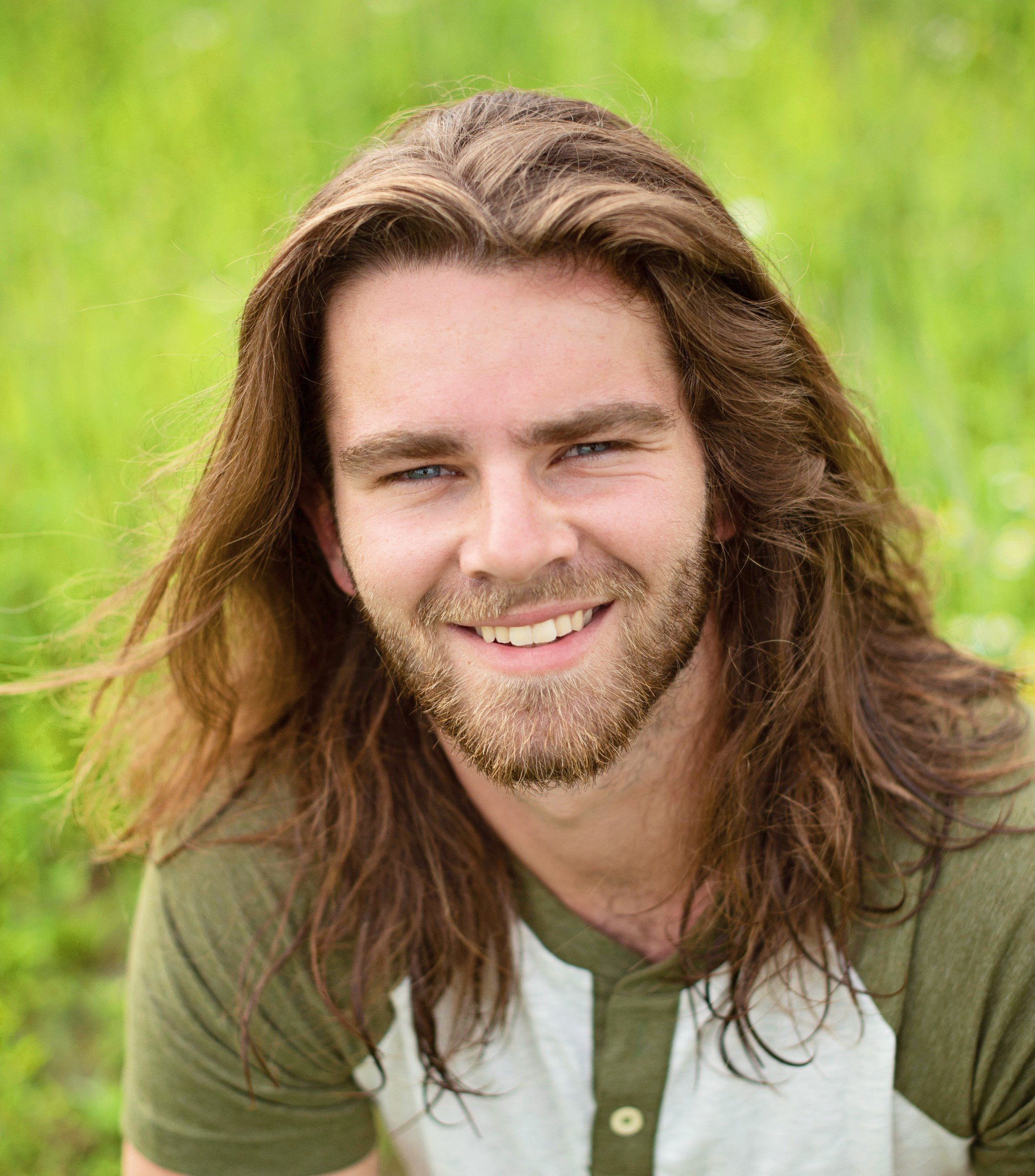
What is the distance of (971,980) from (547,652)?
0.84 metres

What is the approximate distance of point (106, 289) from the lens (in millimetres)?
4176

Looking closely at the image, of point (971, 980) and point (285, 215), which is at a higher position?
point (285, 215)

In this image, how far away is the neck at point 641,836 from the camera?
1.91 metres

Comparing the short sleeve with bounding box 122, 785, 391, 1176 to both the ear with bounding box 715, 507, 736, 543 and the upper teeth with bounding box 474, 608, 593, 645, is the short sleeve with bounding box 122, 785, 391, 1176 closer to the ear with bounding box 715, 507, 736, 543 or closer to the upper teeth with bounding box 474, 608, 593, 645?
the upper teeth with bounding box 474, 608, 593, 645

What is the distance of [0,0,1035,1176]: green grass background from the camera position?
299cm

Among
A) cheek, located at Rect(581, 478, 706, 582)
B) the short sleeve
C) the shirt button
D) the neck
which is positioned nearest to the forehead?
cheek, located at Rect(581, 478, 706, 582)

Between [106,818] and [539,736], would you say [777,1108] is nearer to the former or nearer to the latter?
[539,736]

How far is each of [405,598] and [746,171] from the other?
3.00m

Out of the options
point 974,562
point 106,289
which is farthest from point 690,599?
point 106,289

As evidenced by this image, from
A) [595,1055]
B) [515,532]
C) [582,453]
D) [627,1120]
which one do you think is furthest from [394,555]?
[627,1120]

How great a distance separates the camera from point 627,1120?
186cm

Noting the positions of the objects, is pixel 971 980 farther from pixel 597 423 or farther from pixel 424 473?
pixel 424 473

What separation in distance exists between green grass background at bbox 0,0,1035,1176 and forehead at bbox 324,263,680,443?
829mm

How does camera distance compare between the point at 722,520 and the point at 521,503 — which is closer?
the point at 521,503
